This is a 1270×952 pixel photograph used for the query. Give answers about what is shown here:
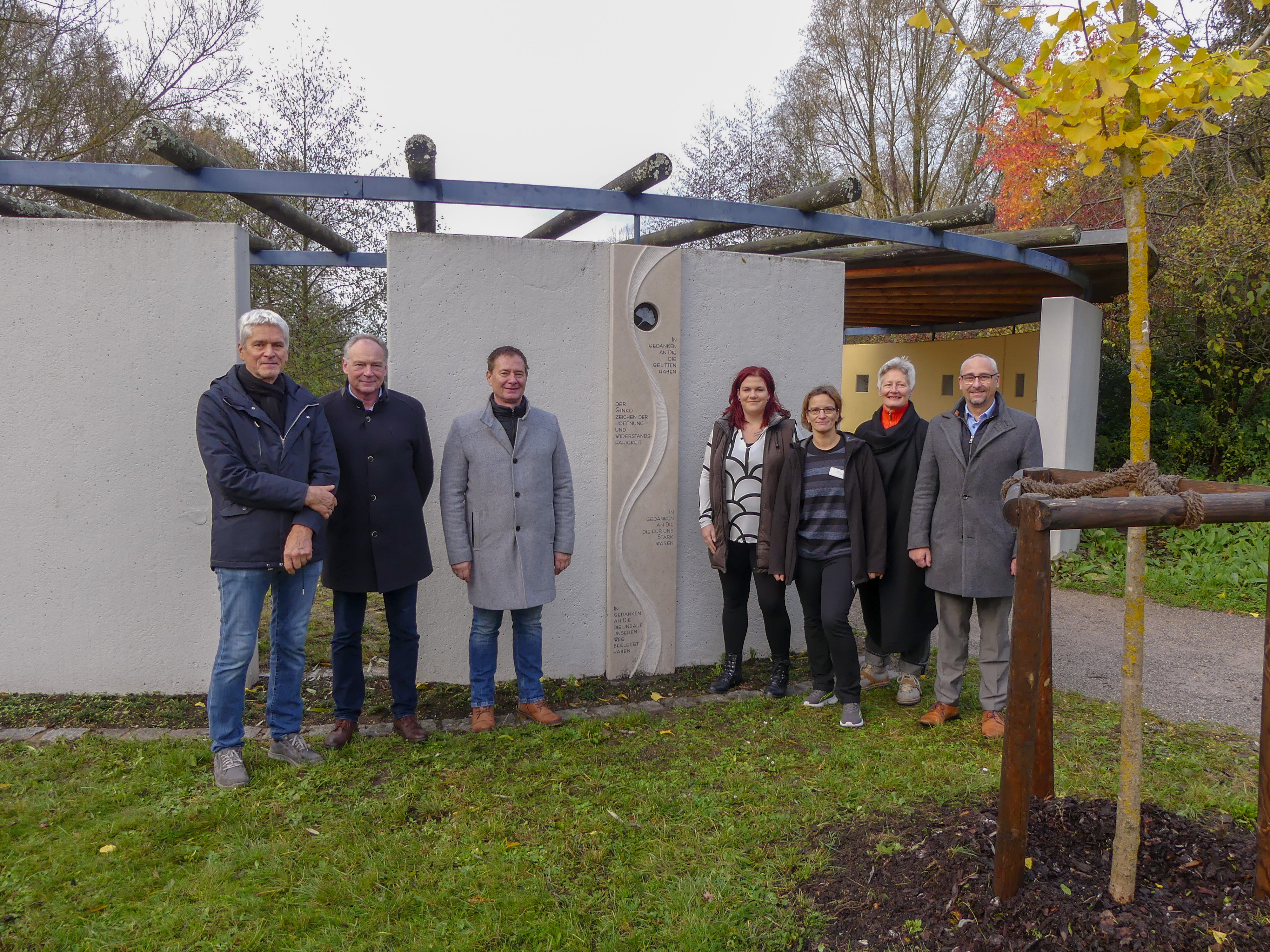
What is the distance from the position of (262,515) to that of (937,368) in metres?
9.98

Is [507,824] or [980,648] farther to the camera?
[980,648]

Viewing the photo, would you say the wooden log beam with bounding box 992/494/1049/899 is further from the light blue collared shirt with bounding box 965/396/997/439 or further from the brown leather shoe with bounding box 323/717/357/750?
the brown leather shoe with bounding box 323/717/357/750

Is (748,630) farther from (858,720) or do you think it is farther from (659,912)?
(659,912)

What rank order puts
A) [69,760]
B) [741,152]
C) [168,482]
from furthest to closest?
[741,152], [168,482], [69,760]

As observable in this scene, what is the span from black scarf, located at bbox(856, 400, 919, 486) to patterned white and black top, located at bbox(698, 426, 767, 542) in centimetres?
60

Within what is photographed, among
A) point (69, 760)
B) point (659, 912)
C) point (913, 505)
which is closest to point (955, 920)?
point (659, 912)

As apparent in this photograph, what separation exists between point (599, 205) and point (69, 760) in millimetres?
4073

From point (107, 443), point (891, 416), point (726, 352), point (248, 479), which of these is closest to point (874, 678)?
point (891, 416)

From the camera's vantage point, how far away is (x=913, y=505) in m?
4.47

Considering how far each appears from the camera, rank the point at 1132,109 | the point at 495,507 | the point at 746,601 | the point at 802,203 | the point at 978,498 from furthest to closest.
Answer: the point at 802,203 → the point at 746,601 → the point at 495,507 → the point at 978,498 → the point at 1132,109

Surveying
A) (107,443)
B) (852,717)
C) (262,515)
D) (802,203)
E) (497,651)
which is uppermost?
(802,203)

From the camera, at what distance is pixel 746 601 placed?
502 centimetres

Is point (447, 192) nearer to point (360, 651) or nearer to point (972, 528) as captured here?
point (360, 651)

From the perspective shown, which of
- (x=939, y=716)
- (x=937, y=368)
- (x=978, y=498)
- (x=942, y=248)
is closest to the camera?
(x=978, y=498)
